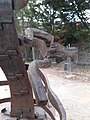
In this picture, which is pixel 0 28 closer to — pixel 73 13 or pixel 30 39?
pixel 30 39

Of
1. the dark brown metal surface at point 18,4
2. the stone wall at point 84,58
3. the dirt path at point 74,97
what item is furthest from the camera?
the stone wall at point 84,58

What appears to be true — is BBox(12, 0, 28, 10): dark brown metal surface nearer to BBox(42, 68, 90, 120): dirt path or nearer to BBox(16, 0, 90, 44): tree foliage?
BBox(42, 68, 90, 120): dirt path

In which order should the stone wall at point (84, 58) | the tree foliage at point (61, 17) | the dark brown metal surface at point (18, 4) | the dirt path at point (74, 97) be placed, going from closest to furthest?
the dark brown metal surface at point (18, 4) < the dirt path at point (74, 97) < the tree foliage at point (61, 17) < the stone wall at point (84, 58)

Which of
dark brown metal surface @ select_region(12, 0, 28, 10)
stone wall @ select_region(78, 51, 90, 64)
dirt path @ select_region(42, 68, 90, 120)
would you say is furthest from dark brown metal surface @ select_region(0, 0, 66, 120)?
stone wall @ select_region(78, 51, 90, 64)

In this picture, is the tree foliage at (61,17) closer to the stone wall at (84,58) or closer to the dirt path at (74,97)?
the stone wall at (84,58)

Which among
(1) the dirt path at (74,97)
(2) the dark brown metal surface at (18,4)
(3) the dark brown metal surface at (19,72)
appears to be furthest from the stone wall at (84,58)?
(2) the dark brown metal surface at (18,4)

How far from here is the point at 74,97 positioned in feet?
14.3

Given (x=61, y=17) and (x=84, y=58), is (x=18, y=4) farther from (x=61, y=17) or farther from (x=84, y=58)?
(x=84, y=58)

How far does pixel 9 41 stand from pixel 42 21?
23.2 feet

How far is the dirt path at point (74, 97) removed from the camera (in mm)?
3339

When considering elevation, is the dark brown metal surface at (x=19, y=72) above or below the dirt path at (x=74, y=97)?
above

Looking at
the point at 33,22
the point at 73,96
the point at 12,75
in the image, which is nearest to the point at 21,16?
the point at 33,22

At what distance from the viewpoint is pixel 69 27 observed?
809cm

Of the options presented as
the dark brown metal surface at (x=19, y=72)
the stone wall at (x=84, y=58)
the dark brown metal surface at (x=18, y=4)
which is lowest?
the stone wall at (x=84, y=58)
